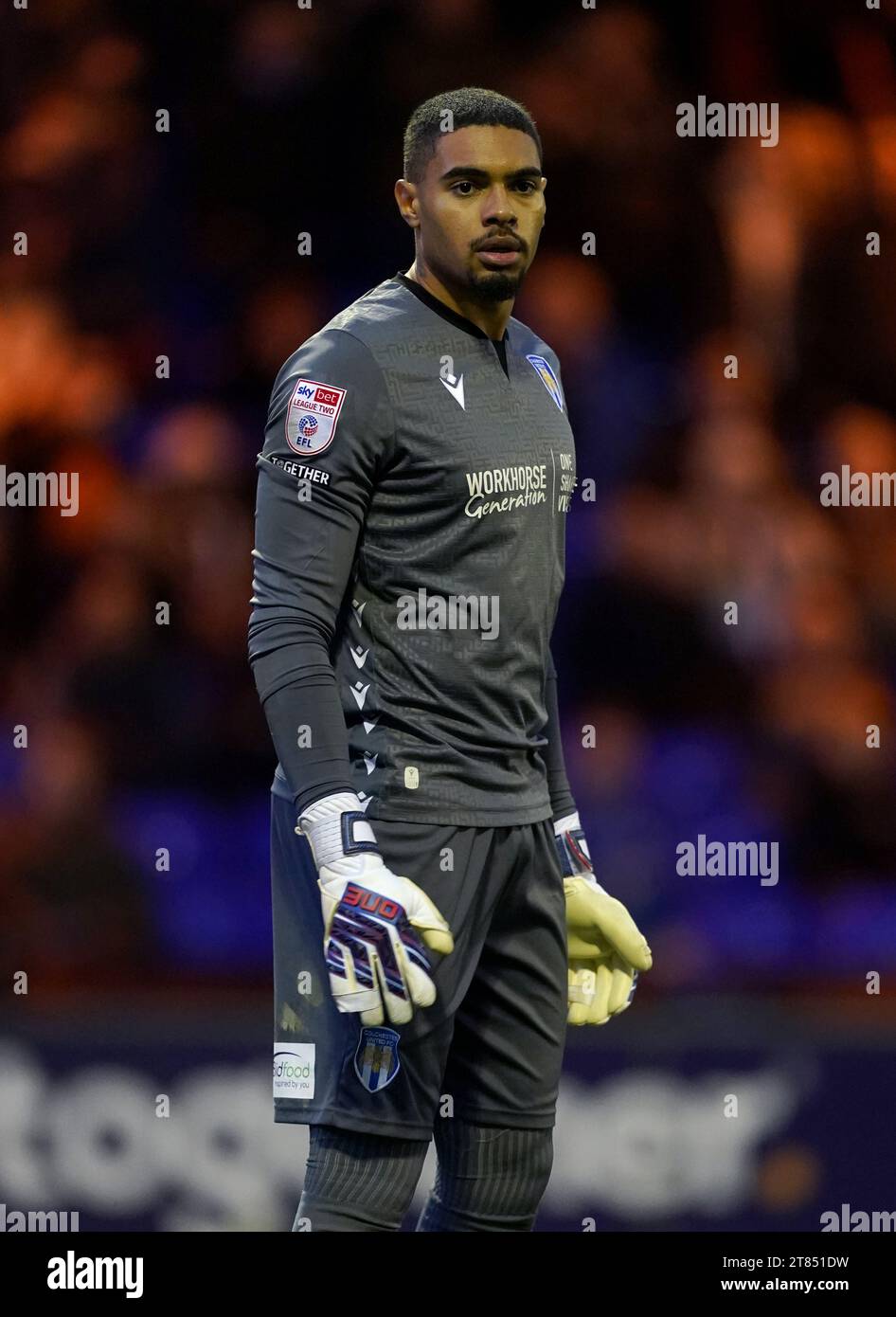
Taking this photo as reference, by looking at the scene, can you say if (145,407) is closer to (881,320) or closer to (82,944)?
(82,944)

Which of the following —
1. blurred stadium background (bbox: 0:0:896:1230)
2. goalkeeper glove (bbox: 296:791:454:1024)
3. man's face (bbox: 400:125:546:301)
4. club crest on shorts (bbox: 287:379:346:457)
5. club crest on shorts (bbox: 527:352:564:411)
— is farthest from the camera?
blurred stadium background (bbox: 0:0:896:1230)

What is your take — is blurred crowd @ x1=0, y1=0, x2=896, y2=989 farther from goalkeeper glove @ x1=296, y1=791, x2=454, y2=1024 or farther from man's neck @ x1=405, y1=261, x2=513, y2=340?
goalkeeper glove @ x1=296, y1=791, x2=454, y2=1024

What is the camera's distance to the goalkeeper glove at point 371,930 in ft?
5.75

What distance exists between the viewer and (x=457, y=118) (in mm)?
1993

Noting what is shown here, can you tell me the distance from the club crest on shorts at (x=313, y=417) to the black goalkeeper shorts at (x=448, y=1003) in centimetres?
37

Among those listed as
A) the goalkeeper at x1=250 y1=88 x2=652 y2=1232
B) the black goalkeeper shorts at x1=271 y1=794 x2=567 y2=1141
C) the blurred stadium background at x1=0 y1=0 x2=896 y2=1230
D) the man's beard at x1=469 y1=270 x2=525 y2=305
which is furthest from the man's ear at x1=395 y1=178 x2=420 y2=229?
the blurred stadium background at x1=0 y1=0 x2=896 y2=1230

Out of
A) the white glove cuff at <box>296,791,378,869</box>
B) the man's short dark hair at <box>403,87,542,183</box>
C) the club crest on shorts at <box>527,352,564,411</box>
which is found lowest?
the white glove cuff at <box>296,791,378,869</box>

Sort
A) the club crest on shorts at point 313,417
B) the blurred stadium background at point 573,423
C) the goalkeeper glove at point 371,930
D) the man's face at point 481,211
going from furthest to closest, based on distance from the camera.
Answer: the blurred stadium background at point 573,423 → the man's face at point 481,211 → the club crest on shorts at point 313,417 → the goalkeeper glove at point 371,930

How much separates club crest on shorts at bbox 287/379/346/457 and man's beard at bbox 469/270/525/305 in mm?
215

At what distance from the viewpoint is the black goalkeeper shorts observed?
1865 millimetres

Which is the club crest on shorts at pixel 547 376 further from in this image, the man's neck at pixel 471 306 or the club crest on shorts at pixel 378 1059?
the club crest on shorts at pixel 378 1059

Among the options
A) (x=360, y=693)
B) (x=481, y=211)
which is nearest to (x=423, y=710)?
(x=360, y=693)

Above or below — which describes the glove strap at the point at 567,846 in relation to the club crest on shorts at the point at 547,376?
below

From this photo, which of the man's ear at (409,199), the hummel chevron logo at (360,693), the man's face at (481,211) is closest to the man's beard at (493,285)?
the man's face at (481,211)
